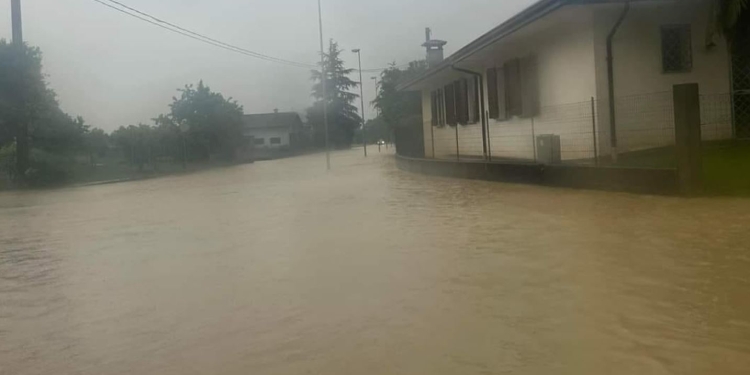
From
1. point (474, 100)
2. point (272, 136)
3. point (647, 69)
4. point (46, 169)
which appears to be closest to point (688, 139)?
point (647, 69)

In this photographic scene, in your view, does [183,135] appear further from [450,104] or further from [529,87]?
[529,87]

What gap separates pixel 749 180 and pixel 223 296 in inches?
365

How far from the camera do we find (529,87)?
19984mm

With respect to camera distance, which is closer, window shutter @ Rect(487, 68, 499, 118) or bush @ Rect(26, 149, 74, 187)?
window shutter @ Rect(487, 68, 499, 118)

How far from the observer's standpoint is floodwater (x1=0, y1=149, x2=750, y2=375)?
518 centimetres

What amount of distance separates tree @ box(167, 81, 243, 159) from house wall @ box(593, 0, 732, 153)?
123 feet

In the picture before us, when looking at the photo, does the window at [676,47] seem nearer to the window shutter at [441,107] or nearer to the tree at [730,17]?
the tree at [730,17]

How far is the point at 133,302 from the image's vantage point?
24.3ft

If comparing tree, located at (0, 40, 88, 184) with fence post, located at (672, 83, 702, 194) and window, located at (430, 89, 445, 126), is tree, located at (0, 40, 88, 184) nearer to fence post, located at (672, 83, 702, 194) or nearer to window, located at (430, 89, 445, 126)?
window, located at (430, 89, 445, 126)

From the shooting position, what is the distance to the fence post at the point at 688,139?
40.4 feet

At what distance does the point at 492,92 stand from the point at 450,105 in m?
5.98

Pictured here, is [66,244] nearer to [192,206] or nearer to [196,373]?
[192,206]

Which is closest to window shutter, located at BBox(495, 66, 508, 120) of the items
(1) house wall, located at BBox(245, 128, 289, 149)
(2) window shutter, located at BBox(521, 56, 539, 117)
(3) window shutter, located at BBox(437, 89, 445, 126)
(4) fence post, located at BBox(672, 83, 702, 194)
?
Answer: (2) window shutter, located at BBox(521, 56, 539, 117)

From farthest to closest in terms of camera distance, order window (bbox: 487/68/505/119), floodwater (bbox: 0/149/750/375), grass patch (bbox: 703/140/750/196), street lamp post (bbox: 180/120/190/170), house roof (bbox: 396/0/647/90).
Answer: street lamp post (bbox: 180/120/190/170) < window (bbox: 487/68/505/119) < house roof (bbox: 396/0/647/90) < grass patch (bbox: 703/140/750/196) < floodwater (bbox: 0/149/750/375)
